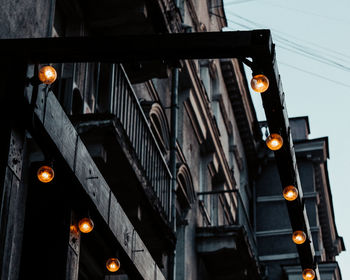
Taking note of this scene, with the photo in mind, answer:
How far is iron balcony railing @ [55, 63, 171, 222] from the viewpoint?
465 inches

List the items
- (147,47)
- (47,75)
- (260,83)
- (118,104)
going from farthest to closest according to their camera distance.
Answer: (118,104), (260,83), (147,47), (47,75)

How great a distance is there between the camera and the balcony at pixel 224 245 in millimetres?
19562

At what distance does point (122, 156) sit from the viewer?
468 inches

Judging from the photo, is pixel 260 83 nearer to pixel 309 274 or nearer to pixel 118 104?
pixel 118 104

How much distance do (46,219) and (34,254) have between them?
1.28 feet

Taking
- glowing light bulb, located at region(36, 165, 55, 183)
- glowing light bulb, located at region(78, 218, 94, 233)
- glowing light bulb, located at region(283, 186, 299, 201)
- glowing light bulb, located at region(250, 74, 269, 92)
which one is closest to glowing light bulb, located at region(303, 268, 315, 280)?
glowing light bulb, located at region(283, 186, 299, 201)

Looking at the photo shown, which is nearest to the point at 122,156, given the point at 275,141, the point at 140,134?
the point at 140,134

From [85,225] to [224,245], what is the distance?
10676mm

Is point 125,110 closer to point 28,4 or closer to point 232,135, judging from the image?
point 28,4

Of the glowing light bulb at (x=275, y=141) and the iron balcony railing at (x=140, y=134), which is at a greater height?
the iron balcony railing at (x=140, y=134)

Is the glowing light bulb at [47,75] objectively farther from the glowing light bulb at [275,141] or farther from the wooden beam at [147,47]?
the glowing light bulb at [275,141]

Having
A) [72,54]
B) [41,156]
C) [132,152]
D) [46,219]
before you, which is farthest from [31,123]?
[132,152]

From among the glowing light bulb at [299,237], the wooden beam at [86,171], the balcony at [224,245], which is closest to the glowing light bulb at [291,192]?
the glowing light bulb at [299,237]

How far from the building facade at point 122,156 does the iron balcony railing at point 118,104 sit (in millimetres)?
26
